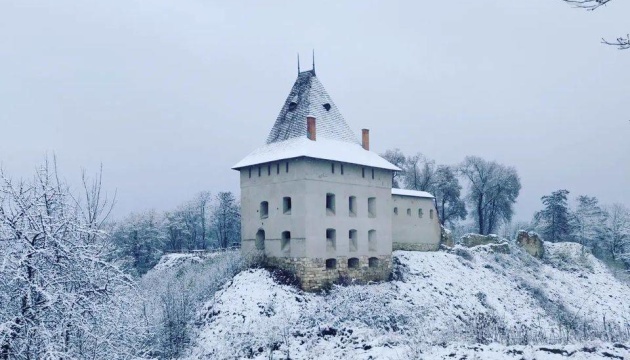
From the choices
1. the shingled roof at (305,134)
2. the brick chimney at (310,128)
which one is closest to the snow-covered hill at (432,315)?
the shingled roof at (305,134)

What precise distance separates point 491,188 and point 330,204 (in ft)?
93.8

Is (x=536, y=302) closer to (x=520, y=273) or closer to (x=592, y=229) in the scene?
(x=520, y=273)

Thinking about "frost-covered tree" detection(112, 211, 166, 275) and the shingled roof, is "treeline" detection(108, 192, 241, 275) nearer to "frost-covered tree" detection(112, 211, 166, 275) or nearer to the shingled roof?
"frost-covered tree" detection(112, 211, 166, 275)

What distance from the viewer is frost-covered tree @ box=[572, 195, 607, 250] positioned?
149 feet

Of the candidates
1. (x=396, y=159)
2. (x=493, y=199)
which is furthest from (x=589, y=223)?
(x=396, y=159)

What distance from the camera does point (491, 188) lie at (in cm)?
4503

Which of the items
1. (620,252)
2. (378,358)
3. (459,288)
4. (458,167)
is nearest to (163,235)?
(458,167)

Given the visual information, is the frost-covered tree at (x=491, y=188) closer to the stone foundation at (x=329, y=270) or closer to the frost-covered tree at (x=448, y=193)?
the frost-covered tree at (x=448, y=193)

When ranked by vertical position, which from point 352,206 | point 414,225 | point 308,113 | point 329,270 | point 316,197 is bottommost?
point 329,270

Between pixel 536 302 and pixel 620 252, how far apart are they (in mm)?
27234

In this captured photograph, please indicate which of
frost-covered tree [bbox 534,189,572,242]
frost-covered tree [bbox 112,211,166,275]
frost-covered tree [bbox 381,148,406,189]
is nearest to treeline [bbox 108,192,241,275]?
frost-covered tree [bbox 112,211,166,275]

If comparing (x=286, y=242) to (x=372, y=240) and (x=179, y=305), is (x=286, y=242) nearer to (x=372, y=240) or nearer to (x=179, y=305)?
(x=372, y=240)

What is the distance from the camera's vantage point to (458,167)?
154ft

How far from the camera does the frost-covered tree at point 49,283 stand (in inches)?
266
